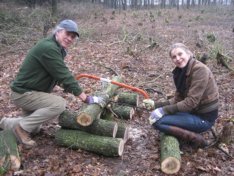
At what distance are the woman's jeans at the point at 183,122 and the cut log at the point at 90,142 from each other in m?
0.72

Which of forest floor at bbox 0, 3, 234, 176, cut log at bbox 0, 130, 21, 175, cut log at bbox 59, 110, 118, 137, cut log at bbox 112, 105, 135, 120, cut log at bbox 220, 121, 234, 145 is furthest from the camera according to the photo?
cut log at bbox 112, 105, 135, 120

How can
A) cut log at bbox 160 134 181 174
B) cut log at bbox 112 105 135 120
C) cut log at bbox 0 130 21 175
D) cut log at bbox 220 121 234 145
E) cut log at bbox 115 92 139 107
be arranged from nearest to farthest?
cut log at bbox 0 130 21 175 < cut log at bbox 160 134 181 174 < cut log at bbox 220 121 234 145 < cut log at bbox 112 105 135 120 < cut log at bbox 115 92 139 107

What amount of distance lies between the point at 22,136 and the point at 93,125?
1.09 m

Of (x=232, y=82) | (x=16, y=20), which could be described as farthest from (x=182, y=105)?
(x=16, y=20)

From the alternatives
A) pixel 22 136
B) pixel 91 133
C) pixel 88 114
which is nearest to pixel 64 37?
pixel 88 114

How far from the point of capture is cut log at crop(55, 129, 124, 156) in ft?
14.9

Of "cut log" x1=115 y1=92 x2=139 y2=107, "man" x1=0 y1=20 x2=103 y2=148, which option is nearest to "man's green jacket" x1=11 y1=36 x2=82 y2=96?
"man" x1=0 y1=20 x2=103 y2=148

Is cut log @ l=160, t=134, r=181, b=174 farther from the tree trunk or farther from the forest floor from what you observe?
the tree trunk

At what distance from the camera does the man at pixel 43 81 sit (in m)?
4.59

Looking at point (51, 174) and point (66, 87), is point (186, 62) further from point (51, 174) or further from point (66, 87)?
point (51, 174)

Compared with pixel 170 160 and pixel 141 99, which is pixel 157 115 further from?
pixel 141 99

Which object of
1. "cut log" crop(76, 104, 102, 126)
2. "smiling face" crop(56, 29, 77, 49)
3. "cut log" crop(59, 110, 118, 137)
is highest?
"smiling face" crop(56, 29, 77, 49)

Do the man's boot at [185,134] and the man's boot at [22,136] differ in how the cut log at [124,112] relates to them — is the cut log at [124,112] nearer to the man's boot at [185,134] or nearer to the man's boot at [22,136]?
the man's boot at [185,134]

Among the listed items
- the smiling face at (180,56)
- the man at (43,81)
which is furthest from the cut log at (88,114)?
the smiling face at (180,56)
